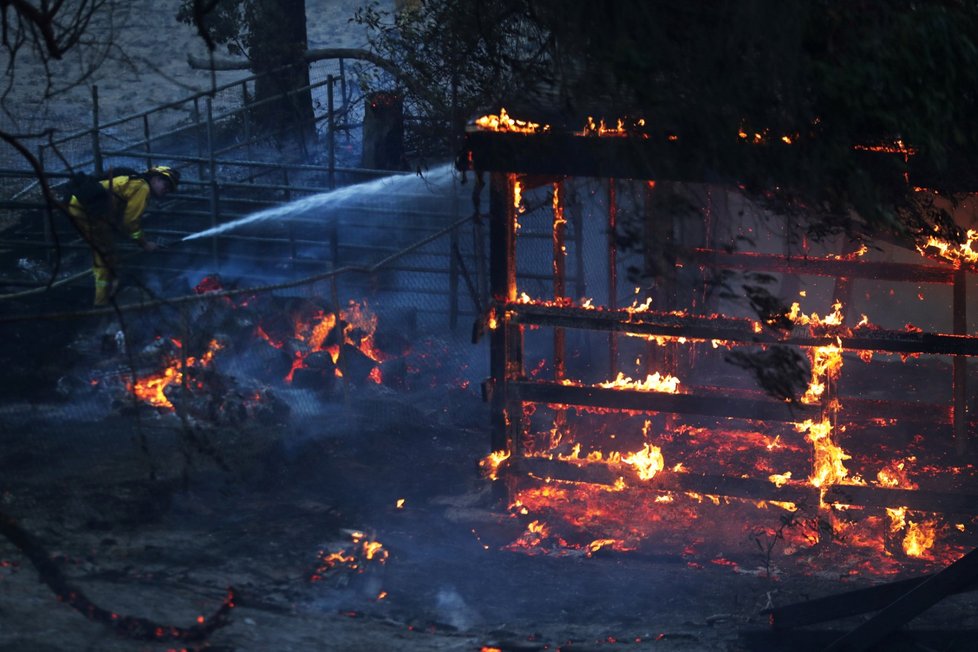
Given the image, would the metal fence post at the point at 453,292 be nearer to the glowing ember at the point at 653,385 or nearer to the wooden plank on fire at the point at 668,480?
the glowing ember at the point at 653,385

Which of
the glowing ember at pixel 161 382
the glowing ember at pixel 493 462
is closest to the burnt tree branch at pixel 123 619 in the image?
the glowing ember at pixel 493 462

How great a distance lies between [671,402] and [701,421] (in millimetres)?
2555

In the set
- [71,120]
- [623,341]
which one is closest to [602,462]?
[623,341]

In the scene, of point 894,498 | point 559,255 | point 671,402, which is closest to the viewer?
point 894,498

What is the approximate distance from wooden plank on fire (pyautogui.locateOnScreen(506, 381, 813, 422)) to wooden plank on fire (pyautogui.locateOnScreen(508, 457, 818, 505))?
42 centimetres

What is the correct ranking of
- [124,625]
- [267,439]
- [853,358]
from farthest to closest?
[853,358] → [267,439] → [124,625]

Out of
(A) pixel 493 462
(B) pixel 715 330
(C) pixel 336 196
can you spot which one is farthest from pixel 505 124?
(C) pixel 336 196

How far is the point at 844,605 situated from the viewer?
539cm

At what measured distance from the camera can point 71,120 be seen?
20125 millimetres

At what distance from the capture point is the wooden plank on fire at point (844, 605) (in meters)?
5.30

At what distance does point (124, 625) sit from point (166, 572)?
0.89m

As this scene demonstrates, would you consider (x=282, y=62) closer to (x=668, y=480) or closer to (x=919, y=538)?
(x=668, y=480)

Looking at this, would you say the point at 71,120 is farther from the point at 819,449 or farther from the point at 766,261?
the point at 819,449

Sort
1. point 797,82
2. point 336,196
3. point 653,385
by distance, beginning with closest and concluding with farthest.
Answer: point 797,82 < point 653,385 < point 336,196
